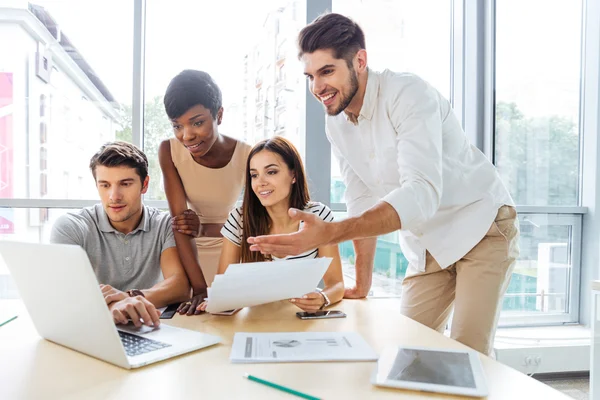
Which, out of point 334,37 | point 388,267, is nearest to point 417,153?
point 334,37

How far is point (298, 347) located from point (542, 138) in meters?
2.66

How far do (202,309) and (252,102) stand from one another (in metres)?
1.82

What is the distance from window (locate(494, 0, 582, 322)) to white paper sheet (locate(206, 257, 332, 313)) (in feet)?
7.55

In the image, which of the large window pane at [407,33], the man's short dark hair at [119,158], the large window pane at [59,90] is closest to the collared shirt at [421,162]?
the man's short dark hair at [119,158]

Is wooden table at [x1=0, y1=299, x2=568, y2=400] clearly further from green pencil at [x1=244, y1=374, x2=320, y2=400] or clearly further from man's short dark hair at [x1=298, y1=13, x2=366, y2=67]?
man's short dark hair at [x1=298, y1=13, x2=366, y2=67]

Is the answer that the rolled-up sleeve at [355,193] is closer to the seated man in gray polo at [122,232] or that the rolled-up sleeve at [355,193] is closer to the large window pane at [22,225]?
the seated man in gray polo at [122,232]

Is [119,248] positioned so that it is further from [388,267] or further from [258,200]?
[388,267]

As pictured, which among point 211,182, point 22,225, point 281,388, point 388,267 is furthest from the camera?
point 388,267

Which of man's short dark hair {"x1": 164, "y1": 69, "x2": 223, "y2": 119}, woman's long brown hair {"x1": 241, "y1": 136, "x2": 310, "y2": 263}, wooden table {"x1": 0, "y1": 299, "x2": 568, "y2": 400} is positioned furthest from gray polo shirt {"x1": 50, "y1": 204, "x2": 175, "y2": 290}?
wooden table {"x1": 0, "y1": 299, "x2": 568, "y2": 400}

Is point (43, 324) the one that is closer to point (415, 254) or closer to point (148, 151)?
point (415, 254)

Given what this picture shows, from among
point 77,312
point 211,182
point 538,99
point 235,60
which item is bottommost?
point 77,312

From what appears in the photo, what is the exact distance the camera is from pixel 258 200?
1732mm

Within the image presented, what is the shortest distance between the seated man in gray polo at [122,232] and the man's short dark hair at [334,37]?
717mm

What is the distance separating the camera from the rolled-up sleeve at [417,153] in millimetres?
1251
